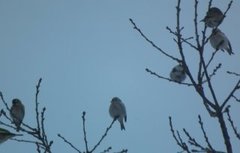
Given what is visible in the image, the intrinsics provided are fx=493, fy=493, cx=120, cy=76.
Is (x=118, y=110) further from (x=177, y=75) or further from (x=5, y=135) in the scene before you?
(x=5, y=135)

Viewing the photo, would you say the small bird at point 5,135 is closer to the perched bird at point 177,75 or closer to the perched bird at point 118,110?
the perched bird at point 118,110

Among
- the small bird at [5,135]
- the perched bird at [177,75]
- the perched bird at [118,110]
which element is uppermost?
the perched bird at [177,75]

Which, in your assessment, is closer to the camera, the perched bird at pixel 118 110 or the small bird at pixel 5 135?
the small bird at pixel 5 135

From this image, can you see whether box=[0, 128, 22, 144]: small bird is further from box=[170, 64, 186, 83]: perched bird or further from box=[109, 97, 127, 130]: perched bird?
box=[170, 64, 186, 83]: perched bird

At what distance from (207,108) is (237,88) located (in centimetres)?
35

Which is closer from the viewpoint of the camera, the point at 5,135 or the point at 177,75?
the point at 5,135

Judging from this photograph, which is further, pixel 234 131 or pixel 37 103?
pixel 37 103

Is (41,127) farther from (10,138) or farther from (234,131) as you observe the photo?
(234,131)

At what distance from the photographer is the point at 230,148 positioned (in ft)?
13.2

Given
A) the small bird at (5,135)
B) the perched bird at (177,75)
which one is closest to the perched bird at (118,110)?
the perched bird at (177,75)

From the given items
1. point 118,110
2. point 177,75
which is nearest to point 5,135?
point 118,110

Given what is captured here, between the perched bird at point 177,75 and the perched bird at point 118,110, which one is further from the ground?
the perched bird at point 177,75

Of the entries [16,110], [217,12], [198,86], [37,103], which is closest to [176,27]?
[198,86]

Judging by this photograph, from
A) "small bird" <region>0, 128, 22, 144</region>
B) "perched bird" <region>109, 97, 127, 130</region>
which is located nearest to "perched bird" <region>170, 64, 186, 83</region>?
"perched bird" <region>109, 97, 127, 130</region>
